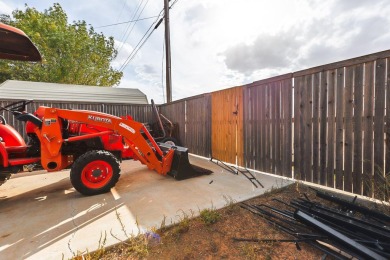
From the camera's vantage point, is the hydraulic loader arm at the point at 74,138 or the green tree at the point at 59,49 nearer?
the hydraulic loader arm at the point at 74,138

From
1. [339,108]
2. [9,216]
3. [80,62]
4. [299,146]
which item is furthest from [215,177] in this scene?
[80,62]

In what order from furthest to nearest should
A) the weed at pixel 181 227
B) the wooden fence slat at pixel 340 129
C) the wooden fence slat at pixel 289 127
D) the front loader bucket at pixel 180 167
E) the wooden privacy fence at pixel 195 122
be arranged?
the wooden privacy fence at pixel 195 122
the front loader bucket at pixel 180 167
the wooden fence slat at pixel 289 127
the wooden fence slat at pixel 340 129
the weed at pixel 181 227

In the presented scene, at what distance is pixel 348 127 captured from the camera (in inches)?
102

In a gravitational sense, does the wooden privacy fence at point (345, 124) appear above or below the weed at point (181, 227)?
above

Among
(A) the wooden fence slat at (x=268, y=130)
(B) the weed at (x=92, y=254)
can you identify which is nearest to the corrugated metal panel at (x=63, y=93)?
(A) the wooden fence slat at (x=268, y=130)

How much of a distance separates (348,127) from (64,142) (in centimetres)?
418

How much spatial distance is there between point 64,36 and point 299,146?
1638 centimetres

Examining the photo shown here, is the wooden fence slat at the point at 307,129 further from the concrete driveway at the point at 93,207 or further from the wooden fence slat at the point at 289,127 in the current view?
the concrete driveway at the point at 93,207

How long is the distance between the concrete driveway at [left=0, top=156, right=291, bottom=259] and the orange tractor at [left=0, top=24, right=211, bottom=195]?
14.3 inches

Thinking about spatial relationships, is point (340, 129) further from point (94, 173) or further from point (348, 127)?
point (94, 173)

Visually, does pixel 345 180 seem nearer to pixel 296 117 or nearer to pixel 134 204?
pixel 296 117

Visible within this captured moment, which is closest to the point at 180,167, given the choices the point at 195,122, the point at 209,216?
the point at 209,216

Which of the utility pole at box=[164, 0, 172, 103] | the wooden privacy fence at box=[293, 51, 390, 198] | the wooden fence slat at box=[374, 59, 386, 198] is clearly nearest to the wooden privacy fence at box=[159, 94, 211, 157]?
the utility pole at box=[164, 0, 172, 103]

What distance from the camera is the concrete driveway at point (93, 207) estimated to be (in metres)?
1.75
